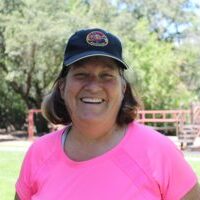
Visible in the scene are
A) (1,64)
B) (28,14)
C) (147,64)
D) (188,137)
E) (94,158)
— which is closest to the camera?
(94,158)

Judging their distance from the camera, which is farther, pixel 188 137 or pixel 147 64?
pixel 147 64

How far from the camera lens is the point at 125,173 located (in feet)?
7.20

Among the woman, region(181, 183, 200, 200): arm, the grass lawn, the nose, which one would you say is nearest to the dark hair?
the woman

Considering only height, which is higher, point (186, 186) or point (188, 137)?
point (186, 186)

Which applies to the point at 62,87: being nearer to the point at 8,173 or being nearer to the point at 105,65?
the point at 105,65

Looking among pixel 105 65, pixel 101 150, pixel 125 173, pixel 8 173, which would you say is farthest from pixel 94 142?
pixel 8 173

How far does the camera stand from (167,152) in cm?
218

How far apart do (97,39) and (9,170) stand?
9.89 metres

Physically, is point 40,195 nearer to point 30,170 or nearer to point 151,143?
point 30,170

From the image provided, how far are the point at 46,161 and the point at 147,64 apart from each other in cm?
2628

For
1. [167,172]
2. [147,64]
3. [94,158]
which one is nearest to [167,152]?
[167,172]

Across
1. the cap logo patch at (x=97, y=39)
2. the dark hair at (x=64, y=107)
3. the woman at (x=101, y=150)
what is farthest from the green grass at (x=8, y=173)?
the cap logo patch at (x=97, y=39)

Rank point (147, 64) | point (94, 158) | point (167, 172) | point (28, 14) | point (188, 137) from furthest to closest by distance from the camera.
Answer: point (147, 64) < point (28, 14) < point (188, 137) < point (94, 158) < point (167, 172)

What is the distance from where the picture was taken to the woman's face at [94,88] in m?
2.28
